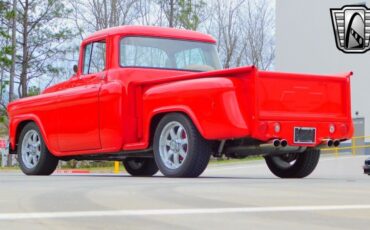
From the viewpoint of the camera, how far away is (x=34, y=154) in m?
12.5

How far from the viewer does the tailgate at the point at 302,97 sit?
904 centimetres

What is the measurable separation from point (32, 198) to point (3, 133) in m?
35.7

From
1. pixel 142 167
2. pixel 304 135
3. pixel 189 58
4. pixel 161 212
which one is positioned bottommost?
pixel 161 212

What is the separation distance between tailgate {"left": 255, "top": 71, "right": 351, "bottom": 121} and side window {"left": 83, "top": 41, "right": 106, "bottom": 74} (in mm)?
2996

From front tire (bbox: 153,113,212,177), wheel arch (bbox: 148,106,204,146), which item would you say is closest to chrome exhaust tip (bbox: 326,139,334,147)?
front tire (bbox: 153,113,212,177)

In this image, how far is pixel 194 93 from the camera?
9141 mm

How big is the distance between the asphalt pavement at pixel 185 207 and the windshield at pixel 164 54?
3539mm

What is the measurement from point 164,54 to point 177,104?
190 centimetres

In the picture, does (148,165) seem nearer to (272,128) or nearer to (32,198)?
(272,128)

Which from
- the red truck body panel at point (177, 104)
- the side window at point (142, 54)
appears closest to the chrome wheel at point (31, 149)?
the red truck body panel at point (177, 104)

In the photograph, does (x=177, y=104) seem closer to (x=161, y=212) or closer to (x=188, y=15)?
(x=161, y=212)

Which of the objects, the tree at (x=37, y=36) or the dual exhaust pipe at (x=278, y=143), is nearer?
the dual exhaust pipe at (x=278, y=143)

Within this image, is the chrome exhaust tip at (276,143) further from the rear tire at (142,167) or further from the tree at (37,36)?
the tree at (37,36)

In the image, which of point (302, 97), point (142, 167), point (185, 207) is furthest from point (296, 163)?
point (185, 207)
